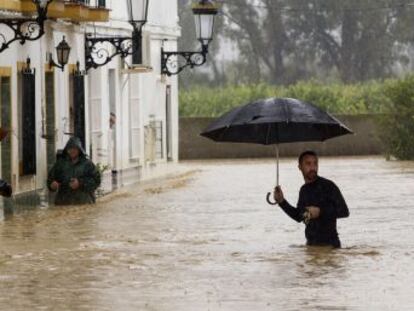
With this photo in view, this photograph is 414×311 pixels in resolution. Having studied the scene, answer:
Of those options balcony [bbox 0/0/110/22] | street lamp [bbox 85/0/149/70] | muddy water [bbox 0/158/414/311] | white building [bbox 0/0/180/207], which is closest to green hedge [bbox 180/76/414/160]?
white building [bbox 0/0/180/207]

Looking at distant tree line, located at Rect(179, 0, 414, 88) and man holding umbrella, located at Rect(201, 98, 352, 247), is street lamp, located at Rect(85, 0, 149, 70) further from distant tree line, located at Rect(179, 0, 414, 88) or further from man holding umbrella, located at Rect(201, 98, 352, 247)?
distant tree line, located at Rect(179, 0, 414, 88)

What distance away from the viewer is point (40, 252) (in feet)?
66.6

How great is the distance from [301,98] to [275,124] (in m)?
42.0

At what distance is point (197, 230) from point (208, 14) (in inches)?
573

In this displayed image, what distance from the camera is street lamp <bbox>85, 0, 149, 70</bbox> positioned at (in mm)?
30875

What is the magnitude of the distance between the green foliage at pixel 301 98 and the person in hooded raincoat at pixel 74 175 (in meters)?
31.0

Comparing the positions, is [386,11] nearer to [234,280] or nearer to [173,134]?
[173,134]

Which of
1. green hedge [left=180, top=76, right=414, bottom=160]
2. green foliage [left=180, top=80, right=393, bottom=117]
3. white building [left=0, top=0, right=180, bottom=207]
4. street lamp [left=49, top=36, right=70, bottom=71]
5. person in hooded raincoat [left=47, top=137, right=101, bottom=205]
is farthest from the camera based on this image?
green foliage [left=180, top=80, right=393, bottom=117]

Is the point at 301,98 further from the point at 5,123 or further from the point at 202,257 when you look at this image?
the point at 202,257

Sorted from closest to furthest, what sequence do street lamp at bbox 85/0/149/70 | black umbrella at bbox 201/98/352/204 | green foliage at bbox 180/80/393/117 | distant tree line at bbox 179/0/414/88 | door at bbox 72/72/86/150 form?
black umbrella at bbox 201/98/352/204
street lamp at bbox 85/0/149/70
door at bbox 72/72/86/150
green foliage at bbox 180/80/393/117
distant tree line at bbox 179/0/414/88

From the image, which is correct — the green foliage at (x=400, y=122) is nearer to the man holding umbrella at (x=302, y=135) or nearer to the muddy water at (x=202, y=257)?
the muddy water at (x=202, y=257)

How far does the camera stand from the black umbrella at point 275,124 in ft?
63.2

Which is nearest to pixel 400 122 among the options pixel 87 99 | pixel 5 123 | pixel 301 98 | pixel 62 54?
pixel 301 98

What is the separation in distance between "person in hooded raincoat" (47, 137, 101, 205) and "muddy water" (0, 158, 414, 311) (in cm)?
51
